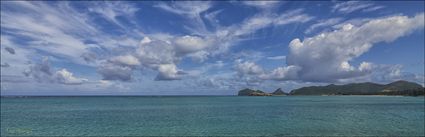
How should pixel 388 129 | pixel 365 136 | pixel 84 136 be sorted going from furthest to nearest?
pixel 388 129
pixel 84 136
pixel 365 136

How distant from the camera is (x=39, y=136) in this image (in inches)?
1768

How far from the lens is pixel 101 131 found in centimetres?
4959

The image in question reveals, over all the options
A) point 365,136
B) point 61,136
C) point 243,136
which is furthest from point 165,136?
point 365,136

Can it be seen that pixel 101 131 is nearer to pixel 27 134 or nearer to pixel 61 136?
pixel 61 136

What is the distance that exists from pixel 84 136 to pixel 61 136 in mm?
3095

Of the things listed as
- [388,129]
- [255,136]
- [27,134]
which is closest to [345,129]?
[388,129]

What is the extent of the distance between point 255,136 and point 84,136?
21987 mm

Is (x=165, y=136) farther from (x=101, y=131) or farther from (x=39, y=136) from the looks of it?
(x=39, y=136)

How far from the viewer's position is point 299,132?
1816 inches

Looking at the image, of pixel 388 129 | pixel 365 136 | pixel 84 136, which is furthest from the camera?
pixel 388 129

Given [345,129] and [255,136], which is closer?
[255,136]

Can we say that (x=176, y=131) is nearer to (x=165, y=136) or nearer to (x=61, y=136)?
(x=165, y=136)

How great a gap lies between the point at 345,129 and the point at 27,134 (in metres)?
43.6

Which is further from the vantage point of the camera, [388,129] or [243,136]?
[388,129]
